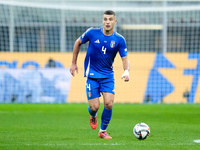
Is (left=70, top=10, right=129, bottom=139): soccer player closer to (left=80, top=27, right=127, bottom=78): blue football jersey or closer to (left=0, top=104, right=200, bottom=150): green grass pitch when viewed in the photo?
(left=80, top=27, right=127, bottom=78): blue football jersey

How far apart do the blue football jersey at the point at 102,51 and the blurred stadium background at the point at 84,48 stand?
12189 mm

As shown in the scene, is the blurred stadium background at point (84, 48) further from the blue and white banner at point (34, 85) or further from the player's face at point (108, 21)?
the player's face at point (108, 21)

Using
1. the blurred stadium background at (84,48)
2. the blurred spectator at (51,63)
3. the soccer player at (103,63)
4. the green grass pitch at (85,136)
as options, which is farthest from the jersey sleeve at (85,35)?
the blurred spectator at (51,63)

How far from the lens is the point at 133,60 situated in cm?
2200

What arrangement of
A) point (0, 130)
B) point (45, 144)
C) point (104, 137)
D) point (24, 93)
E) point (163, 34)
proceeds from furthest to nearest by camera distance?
1. point (163, 34)
2. point (24, 93)
3. point (0, 130)
4. point (104, 137)
5. point (45, 144)

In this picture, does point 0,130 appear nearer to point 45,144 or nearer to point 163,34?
point 45,144

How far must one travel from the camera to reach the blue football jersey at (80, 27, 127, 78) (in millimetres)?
9289

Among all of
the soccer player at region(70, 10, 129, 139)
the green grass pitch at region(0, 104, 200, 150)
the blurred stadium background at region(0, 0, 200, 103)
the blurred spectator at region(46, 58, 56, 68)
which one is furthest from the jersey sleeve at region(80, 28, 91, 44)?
the blurred spectator at region(46, 58, 56, 68)

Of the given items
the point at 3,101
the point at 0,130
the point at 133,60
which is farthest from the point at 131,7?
the point at 0,130

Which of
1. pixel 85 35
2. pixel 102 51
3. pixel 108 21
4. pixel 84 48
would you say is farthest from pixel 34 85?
pixel 108 21

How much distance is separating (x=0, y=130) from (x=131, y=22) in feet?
46.6

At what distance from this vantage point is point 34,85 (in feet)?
70.7

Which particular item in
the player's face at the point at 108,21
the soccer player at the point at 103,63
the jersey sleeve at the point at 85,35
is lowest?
the soccer player at the point at 103,63

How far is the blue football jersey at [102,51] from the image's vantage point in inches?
366
